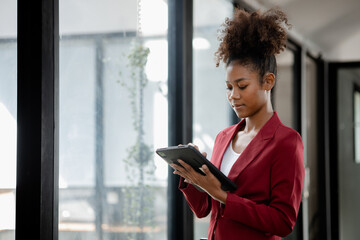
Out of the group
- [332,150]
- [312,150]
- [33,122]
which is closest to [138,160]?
[33,122]

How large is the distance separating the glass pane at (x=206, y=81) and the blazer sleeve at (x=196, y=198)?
112 cm

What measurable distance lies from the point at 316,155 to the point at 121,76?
3428mm

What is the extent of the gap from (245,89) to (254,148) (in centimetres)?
16

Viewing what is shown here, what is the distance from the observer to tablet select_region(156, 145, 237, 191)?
118 centimetres

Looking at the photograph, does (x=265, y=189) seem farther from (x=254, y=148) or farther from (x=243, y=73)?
(x=243, y=73)

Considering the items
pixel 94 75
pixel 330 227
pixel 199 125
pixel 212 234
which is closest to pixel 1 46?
pixel 94 75

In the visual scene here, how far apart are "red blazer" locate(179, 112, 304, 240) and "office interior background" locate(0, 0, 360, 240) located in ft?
1.66

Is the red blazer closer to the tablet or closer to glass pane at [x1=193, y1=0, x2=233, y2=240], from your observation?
the tablet

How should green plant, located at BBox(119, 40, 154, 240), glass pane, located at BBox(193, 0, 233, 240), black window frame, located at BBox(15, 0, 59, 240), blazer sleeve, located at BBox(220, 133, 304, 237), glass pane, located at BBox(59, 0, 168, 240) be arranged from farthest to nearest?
glass pane, located at BBox(193, 0, 233, 240), green plant, located at BBox(119, 40, 154, 240), glass pane, located at BBox(59, 0, 168, 240), black window frame, located at BBox(15, 0, 59, 240), blazer sleeve, located at BBox(220, 133, 304, 237)

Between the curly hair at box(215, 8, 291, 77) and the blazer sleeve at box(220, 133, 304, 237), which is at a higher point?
the curly hair at box(215, 8, 291, 77)

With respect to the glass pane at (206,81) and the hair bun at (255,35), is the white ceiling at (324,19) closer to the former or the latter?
the glass pane at (206,81)

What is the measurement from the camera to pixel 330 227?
16.2 feet

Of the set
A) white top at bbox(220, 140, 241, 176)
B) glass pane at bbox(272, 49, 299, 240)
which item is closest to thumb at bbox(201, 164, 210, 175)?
white top at bbox(220, 140, 241, 176)

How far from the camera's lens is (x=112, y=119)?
1.79 metres
